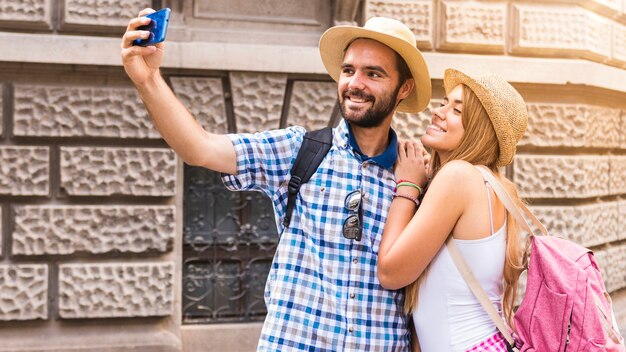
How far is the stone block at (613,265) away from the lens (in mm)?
6000

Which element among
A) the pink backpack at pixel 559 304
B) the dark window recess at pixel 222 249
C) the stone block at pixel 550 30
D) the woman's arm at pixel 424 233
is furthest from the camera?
the stone block at pixel 550 30

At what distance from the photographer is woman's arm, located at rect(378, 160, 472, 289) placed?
7.04 feet

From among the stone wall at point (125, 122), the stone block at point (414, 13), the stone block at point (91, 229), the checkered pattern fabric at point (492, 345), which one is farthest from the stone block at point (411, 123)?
the checkered pattern fabric at point (492, 345)

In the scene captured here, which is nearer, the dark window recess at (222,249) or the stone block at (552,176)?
the dark window recess at (222,249)

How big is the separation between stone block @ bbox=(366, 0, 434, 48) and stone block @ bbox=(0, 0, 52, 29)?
221 cm

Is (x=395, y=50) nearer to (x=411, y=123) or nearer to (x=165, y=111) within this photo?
(x=165, y=111)

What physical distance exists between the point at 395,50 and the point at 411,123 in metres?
2.94

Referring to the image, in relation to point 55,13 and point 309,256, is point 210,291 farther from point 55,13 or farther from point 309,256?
point 309,256

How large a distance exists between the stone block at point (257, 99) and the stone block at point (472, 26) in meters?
1.26

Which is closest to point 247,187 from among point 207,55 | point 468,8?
point 207,55

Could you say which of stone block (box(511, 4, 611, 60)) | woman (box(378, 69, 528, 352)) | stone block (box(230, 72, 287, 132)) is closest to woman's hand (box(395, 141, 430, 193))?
woman (box(378, 69, 528, 352))

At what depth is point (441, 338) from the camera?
219 cm

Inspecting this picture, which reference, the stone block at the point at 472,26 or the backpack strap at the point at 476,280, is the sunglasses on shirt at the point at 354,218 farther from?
the stone block at the point at 472,26

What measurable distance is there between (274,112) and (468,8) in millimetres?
1647
